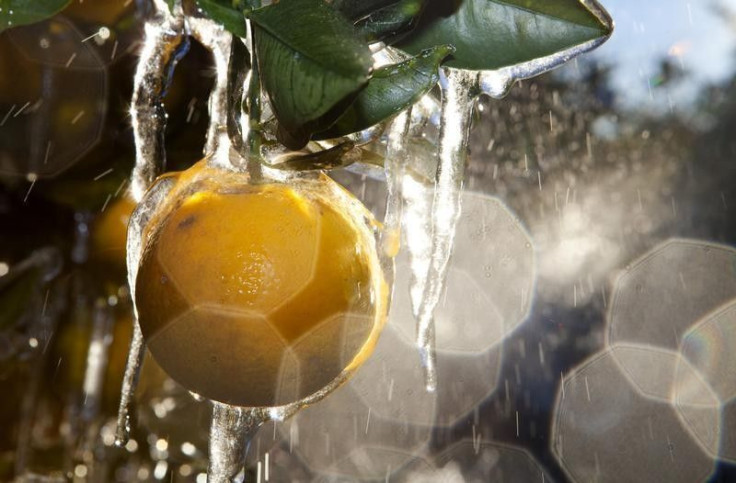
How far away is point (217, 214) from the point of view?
0.28 meters

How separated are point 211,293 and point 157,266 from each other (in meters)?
0.03

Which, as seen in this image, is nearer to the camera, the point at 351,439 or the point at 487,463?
the point at 351,439

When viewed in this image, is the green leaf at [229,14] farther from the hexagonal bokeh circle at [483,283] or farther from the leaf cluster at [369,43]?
the hexagonal bokeh circle at [483,283]

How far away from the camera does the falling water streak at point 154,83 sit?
319 mm

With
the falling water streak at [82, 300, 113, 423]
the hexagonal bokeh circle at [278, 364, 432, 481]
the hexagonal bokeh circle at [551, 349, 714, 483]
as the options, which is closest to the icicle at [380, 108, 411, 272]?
the falling water streak at [82, 300, 113, 423]

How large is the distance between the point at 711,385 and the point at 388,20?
235 inches

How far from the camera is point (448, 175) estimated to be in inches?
10.9

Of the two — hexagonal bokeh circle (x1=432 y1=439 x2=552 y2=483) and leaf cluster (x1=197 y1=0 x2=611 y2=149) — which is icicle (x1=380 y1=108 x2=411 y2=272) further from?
hexagonal bokeh circle (x1=432 y1=439 x2=552 y2=483)

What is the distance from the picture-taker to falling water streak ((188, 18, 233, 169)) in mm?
299

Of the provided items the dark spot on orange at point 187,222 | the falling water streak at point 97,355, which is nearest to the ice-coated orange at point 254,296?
the dark spot on orange at point 187,222

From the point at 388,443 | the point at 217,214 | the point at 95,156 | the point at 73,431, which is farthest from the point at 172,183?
the point at 388,443

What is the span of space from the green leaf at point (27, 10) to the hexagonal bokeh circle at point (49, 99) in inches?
15.2

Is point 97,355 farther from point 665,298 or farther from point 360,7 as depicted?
point 665,298

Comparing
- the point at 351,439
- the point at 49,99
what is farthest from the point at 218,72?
the point at 351,439
